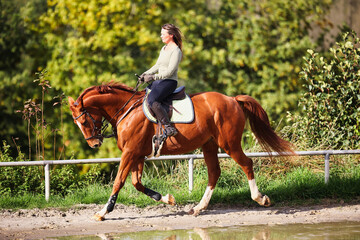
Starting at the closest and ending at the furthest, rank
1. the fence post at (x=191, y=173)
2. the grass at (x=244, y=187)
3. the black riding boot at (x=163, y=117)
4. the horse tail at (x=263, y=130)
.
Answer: the black riding boot at (x=163, y=117)
the horse tail at (x=263, y=130)
the grass at (x=244, y=187)
the fence post at (x=191, y=173)

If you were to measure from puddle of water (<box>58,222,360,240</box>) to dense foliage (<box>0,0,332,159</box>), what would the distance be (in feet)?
14.1

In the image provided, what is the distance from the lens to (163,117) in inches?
317

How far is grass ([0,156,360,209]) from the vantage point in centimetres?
922

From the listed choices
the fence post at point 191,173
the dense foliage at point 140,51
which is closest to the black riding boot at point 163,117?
the fence post at point 191,173

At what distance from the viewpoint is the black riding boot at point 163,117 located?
26.3 ft

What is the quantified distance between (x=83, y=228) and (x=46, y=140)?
4.55 meters

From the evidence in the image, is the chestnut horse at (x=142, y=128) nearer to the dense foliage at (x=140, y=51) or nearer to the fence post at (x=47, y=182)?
the fence post at (x=47, y=182)

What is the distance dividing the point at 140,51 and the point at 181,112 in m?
3.98

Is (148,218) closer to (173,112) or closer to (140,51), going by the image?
(173,112)

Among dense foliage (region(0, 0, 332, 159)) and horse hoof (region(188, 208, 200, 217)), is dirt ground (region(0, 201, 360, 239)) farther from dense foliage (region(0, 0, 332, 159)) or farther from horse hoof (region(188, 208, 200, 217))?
dense foliage (region(0, 0, 332, 159))

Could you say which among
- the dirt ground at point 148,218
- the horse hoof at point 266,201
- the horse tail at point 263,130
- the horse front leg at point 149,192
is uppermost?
the horse tail at point 263,130

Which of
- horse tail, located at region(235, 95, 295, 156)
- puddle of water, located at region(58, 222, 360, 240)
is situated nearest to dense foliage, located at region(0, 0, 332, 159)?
horse tail, located at region(235, 95, 295, 156)

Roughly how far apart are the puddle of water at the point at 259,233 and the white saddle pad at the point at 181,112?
162 centimetres

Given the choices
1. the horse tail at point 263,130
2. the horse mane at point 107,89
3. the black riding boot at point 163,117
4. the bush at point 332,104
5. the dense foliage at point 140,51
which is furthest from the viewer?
the dense foliage at point 140,51
